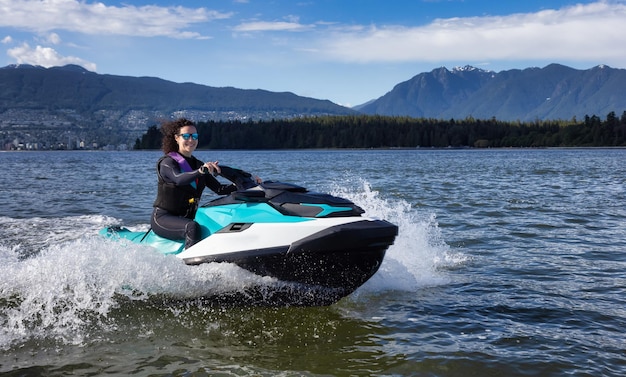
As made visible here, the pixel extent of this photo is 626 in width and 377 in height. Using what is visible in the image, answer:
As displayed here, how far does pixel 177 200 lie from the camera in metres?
6.61

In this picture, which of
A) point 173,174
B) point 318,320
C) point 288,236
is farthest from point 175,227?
point 318,320

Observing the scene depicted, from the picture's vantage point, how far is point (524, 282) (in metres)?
8.24

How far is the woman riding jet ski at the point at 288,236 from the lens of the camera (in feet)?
18.8

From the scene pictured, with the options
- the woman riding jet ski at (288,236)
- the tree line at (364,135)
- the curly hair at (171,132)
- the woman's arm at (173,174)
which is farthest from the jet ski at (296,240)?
the tree line at (364,135)

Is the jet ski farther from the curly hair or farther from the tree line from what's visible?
the tree line

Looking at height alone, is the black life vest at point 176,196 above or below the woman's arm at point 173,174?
below

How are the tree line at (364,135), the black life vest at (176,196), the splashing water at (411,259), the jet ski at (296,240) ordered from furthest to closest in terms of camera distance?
1. the tree line at (364,135)
2. the splashing water at (411,259)
3. the black life vest at (176,196)
4. the jet ski at (296,240)

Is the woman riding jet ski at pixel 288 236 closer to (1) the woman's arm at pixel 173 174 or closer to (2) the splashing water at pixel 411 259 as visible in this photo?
(1) the woman's arm at pixel 173 174

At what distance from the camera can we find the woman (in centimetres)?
636

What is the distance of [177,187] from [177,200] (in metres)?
0.14

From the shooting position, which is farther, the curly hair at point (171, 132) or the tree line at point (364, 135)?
the tree line at point (364, 135)

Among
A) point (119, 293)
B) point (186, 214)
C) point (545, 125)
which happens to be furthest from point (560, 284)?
point (545, 125)

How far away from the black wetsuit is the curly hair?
0.18 metres

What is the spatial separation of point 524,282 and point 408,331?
2.76 meters
